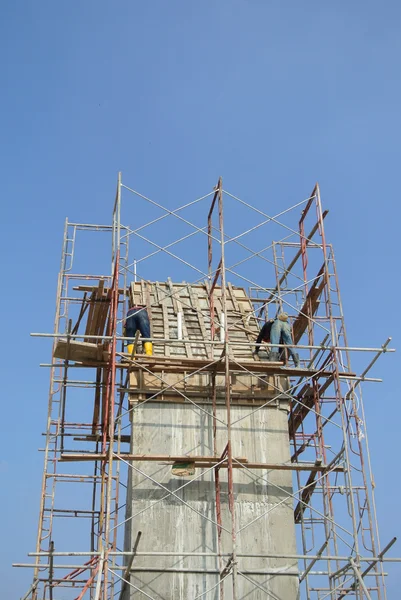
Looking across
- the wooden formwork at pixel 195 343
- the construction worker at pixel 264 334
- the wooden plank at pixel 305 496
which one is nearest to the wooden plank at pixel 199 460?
the wooden plank at pixel 305 496

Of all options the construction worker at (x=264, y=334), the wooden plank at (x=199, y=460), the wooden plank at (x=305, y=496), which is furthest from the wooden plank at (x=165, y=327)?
the wooden plank at (x=305, y=496)

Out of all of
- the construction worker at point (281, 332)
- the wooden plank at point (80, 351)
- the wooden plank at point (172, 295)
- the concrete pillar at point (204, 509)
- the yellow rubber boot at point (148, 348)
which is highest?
the wooden plank at point (172, 295)

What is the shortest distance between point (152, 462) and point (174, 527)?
4.63 feet

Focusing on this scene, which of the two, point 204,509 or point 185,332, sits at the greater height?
point 185,332

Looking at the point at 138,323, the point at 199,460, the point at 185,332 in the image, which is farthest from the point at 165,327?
the point at 199,460

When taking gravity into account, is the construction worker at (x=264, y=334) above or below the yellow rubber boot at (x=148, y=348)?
above

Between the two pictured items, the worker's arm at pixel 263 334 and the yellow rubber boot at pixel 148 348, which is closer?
the yellow rubber boot at pixel 148 348

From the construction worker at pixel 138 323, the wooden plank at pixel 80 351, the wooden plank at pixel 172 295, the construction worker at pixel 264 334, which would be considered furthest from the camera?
the wooden plank at pixel 172 295

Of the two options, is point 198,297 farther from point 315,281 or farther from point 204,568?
point 204,568

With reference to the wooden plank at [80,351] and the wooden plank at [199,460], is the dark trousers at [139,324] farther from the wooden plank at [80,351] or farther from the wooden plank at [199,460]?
the wooden plank at [199,460]

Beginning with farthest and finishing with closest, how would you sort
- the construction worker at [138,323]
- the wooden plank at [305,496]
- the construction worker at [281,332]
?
the construction worker at [281,332] → the construction worker at [138,323] → the wooden plank at [305,496]

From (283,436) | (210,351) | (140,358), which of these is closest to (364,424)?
(283,436)

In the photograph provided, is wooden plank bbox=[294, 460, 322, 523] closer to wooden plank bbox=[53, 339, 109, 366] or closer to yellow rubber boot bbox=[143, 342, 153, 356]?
yellow rubber boot bbox=[143, 342, 153, 356]

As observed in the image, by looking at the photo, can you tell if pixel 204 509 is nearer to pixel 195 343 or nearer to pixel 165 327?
pixel 195 343
